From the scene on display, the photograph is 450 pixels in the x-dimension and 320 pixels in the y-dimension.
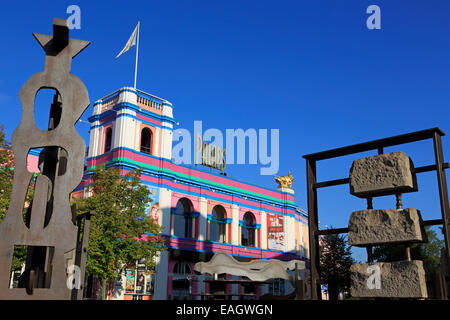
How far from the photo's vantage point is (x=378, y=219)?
494 centimetres

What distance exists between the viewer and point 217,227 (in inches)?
1312

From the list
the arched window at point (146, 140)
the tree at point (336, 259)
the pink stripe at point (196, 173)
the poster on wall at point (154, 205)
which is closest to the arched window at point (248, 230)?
the pink stripe at point (196, 173)

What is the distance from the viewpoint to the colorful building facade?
89.1ft

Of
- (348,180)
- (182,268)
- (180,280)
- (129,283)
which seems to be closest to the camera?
(348,180)

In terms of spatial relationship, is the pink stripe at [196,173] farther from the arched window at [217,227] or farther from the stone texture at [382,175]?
the stone texture at [382,175]

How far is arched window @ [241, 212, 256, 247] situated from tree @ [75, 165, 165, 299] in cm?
1228

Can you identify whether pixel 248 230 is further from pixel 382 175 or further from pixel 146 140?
pixel 382 175

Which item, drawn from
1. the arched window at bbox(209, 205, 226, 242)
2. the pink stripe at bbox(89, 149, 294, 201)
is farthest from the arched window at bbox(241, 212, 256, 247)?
the arched window at bbox(209, 205, 226, 242)

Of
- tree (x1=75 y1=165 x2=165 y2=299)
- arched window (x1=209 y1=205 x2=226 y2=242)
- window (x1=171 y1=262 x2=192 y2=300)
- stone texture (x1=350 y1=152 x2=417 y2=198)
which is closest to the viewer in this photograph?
stone texture (x1=350 y1=152 x2=417 y2=198)

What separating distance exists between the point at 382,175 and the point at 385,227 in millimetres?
600

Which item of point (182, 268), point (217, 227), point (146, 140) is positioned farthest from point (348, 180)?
point (217, 227)

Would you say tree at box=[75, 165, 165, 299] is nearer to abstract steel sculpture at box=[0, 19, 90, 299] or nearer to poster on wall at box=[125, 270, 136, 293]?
poster on wall at box=[125, 270, 136, 293]
